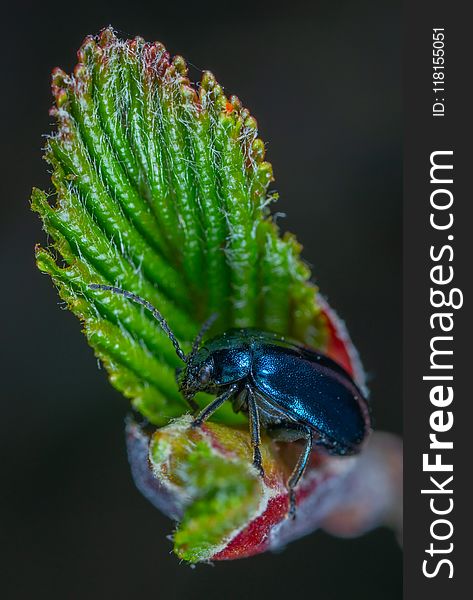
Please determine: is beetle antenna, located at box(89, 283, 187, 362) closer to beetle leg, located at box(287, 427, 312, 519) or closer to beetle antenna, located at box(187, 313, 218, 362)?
beetle antenna, located at box(187, 313, 218, 362)

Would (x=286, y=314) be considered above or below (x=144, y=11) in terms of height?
below

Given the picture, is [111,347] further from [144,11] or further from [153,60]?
[144,11]

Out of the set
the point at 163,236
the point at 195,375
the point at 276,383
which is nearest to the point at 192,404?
the point at 195,375

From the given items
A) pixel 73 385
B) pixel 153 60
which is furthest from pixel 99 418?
pixel 153 60

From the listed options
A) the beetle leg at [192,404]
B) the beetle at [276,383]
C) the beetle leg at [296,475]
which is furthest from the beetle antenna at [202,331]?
the beetle leg at [296,475]

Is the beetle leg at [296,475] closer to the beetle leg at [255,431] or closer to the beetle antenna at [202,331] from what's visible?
the beetle leg at [255,431]
